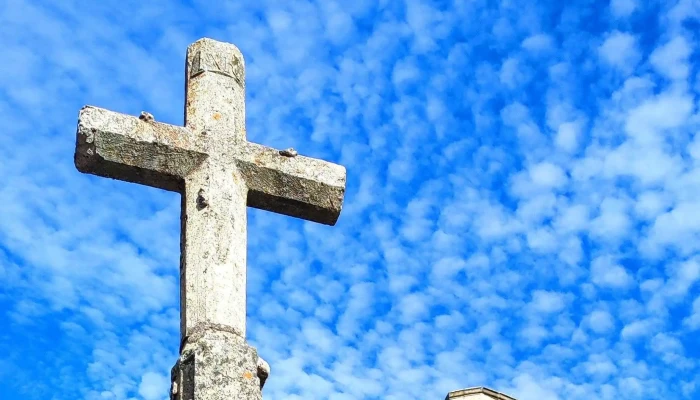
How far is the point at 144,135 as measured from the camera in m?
7.26

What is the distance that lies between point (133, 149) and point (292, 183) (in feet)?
3.48

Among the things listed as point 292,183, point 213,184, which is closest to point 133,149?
point 213,184

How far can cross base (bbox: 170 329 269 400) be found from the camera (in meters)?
6.30

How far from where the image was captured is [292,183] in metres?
7.62

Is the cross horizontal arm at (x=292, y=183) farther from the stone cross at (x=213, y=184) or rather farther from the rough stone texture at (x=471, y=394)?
the rough stone texture at (x=471, y=394)

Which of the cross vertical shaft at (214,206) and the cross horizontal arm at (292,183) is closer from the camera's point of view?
the cross vertical shaft at (214,206)

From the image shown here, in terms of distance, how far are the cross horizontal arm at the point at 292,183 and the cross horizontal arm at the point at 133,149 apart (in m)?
0.37

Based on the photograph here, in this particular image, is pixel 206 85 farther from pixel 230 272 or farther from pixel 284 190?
pixel 230 272

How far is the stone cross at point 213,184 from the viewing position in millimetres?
6453

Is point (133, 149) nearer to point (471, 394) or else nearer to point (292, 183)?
point (292, 183)

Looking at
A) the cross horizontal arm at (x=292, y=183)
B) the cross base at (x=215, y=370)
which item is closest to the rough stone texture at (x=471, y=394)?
the cross horizontal arm at (x=292, y=183)

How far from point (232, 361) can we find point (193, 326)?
34cm

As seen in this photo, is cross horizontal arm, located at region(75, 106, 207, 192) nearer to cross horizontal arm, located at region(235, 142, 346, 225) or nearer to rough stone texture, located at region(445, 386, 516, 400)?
cross horizontal arm, located at region(235, 142, 346, 225)

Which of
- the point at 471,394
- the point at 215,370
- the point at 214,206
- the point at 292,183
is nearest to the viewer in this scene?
the point at 215,370
